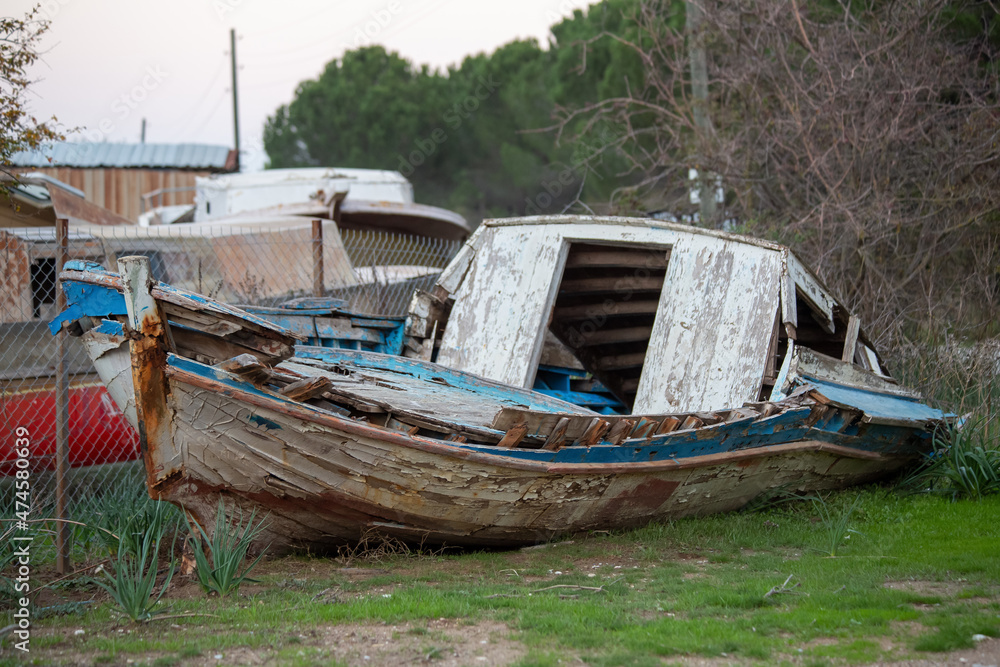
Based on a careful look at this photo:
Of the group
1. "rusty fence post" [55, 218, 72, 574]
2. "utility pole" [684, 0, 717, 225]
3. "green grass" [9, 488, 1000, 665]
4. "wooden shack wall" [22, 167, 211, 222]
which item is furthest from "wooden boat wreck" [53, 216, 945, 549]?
"wooden shack wall" [22, 167, 211, 222]

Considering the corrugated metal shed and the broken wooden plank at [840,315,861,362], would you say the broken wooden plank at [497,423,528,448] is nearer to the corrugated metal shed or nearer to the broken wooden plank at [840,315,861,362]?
the broken wooden plank at [840,315,861,362]

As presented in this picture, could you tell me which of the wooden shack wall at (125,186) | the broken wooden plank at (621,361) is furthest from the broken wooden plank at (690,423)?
the wooden shack wall at (125,186)

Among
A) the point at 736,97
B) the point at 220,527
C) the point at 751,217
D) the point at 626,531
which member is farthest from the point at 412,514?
the point at 736,97

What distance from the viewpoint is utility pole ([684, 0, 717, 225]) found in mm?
11461

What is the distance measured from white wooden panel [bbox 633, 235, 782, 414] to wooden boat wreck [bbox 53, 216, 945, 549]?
0.05 ft

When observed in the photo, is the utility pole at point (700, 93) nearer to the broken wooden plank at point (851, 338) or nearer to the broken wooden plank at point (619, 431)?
the broken wooden plank at point (851, 338)

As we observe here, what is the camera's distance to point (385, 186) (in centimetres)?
1590

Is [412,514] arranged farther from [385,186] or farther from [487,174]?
[487,174]

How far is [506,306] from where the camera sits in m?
6.67

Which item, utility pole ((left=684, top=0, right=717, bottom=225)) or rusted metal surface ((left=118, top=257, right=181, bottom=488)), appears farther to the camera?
utility pole ((left=684, top=0, right=717, bottom=225))

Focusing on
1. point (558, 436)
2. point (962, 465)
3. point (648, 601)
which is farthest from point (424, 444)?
point (962, 465)

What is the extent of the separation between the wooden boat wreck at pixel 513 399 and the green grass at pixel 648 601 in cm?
34

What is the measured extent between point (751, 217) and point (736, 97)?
1937mm

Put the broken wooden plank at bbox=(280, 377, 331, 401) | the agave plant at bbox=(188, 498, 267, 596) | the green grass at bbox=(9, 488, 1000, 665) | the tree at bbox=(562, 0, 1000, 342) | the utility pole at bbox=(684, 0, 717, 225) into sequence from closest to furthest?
the green grass at bbox=(9, 488, 1000, 665) < the agave plant at bbox=(188, 498, 267, 596) < the broken wooden plank at bbox=(280, 377, 331, 401) < the tree at bbox=(562, 0, 1000, 342) < the utility pole at bbox=(684, 0, 717, 225)
